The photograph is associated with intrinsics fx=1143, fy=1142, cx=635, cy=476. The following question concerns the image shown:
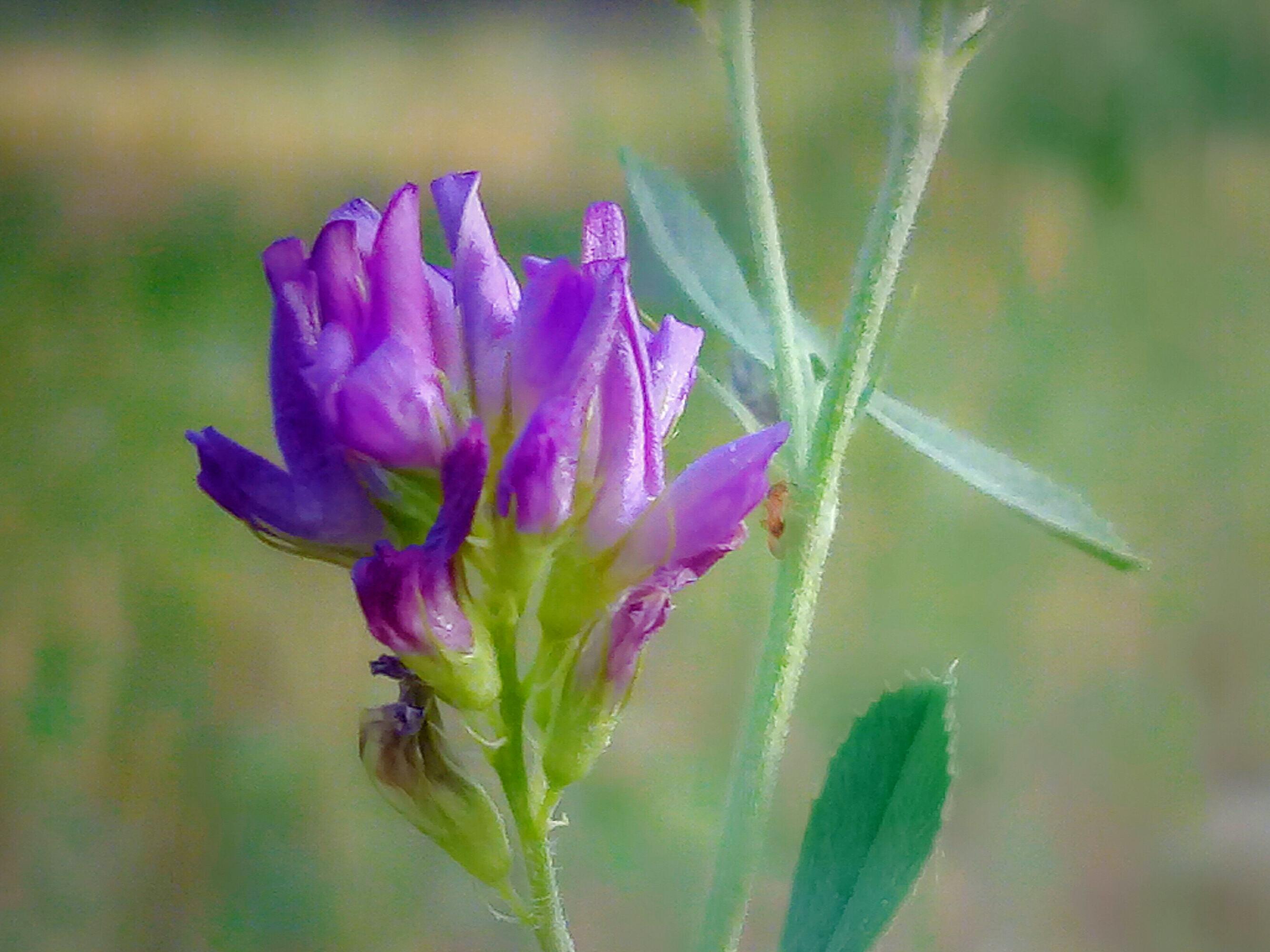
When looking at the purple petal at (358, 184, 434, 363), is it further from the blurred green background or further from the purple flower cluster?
the blurred green background

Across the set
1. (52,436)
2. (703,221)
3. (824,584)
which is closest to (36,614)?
(52,436)

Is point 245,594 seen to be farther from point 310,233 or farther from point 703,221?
point 703,221

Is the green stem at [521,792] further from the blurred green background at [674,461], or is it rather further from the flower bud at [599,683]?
the blurred green background at [674,461]

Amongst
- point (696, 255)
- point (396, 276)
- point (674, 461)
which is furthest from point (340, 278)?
point (674, 461)

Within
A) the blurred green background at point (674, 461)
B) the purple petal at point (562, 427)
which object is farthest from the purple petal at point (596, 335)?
the blurred green background at point (674, 461)

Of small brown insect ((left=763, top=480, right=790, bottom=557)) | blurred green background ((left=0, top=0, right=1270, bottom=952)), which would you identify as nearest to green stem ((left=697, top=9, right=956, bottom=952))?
small brown insect ((left=763, top=480, right=790, bottom=557))
